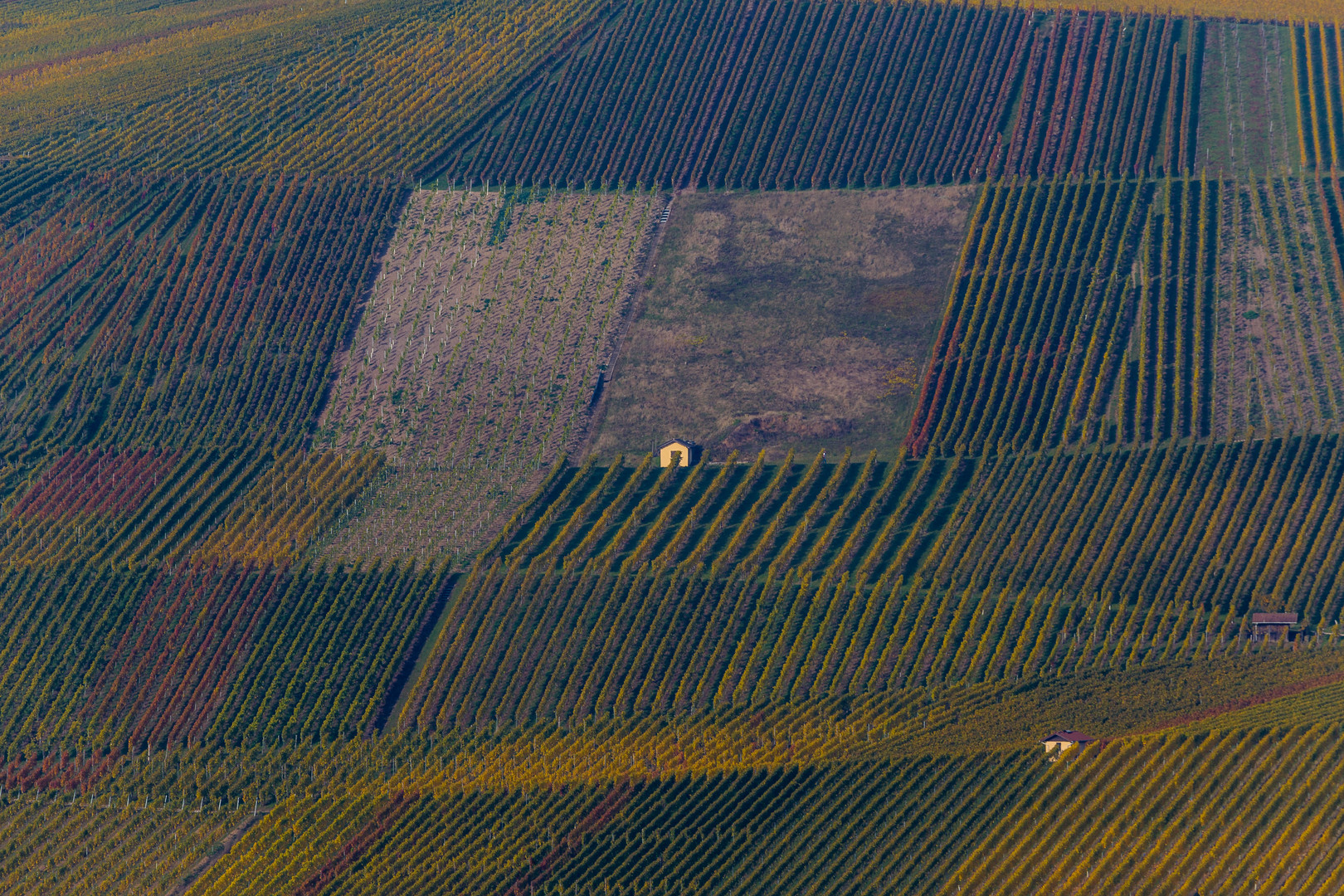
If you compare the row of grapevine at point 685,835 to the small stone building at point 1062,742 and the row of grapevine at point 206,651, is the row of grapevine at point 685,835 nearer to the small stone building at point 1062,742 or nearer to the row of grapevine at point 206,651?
the small stone building at point 1062,742

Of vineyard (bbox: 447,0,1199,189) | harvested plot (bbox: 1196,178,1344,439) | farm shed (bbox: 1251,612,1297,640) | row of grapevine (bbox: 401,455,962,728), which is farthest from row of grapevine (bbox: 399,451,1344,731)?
vineyard (bbox: 447,0,1199,189)

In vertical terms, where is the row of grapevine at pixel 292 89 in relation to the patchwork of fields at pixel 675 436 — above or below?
above

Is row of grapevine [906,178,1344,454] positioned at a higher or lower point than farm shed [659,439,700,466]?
higher

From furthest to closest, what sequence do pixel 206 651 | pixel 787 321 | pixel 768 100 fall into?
pixel 768 100 → pixel 787 321 → pixel 206 651

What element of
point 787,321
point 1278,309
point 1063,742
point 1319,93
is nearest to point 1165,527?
point 1063,742

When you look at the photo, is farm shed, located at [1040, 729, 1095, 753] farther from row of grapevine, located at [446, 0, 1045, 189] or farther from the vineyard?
row of grapevine, located at [446, 0, 1045, 189]

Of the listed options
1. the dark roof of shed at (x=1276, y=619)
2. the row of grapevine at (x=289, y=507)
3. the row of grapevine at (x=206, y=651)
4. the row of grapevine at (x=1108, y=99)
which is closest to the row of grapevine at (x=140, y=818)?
the row of grapevine at (x=206, y=651)

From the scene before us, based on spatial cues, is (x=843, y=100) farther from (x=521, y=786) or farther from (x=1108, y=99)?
(x=521, y=786)
